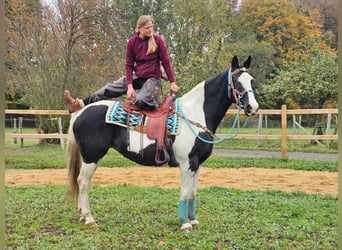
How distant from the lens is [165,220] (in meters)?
4.19

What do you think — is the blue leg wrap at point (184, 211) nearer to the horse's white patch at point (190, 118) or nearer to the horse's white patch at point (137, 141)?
the horse's white patch at point (190, 118)

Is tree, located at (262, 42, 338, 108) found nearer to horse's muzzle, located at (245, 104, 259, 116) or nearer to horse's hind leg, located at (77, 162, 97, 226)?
horse's muzzle, located at (245, 104, 259, 116)

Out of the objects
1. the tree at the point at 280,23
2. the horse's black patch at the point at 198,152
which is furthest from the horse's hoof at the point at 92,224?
the tree at the point at 280,23

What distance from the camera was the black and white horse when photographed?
12.7 feet

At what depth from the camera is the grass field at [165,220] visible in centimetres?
350

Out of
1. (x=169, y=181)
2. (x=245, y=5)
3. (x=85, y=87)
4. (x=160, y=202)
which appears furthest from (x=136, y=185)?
(x=245, y=5)

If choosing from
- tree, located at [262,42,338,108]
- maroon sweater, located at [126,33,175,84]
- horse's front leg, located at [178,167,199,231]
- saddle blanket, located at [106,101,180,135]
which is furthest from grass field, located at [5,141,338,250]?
tree, located at [262,42,338,108]

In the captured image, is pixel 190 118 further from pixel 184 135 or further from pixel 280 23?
pixel 280 23

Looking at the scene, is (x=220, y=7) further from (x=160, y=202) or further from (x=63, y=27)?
(x=160, y=202)

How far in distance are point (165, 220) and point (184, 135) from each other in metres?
1.00

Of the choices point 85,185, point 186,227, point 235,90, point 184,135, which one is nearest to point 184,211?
point 186,227

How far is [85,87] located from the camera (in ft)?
42.2

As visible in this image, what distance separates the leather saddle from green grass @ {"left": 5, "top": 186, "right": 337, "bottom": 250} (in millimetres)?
786

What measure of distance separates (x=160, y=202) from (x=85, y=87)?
28.2 feet
